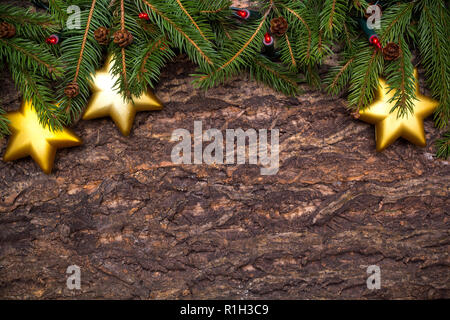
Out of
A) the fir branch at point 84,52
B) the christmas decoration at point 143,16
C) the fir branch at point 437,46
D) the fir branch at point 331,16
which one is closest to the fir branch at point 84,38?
the fir branch at point 84,52

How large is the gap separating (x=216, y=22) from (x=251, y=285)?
639 mm

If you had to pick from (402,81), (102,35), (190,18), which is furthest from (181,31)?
(402,81)

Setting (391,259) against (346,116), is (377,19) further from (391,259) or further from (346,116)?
(391,259)

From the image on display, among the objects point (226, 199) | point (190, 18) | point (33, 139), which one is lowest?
point (226, 199)

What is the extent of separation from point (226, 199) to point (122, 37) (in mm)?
438

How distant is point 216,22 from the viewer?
0.87 m

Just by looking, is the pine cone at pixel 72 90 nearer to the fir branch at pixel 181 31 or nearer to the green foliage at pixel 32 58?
the green foliage at pixel 32 58

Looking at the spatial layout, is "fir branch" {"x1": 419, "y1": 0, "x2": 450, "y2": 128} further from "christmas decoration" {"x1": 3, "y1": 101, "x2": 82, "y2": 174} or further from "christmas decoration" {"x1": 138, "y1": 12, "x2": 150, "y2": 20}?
"christmas decoration" {"x1": 3, "y1": 101, "x2": 82, "y2": 174}

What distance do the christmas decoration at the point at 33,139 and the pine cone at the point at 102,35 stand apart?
220 millimetres

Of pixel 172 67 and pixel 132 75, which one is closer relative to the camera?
pixel 132 75

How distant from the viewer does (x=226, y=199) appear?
0.91 meters

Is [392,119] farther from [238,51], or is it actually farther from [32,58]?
[32,58]

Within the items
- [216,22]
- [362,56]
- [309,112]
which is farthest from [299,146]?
[216,22]

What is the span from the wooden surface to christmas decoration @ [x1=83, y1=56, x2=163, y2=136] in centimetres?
4
